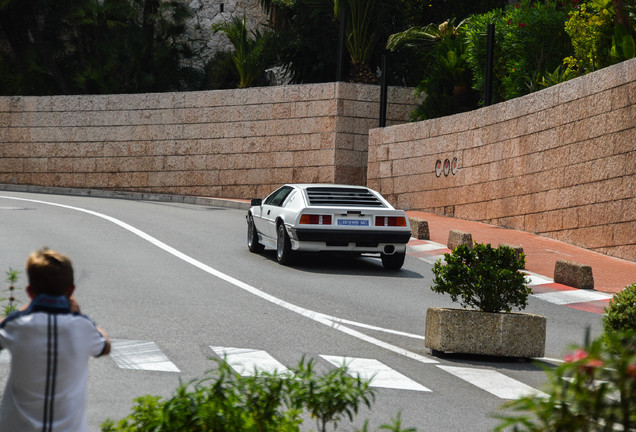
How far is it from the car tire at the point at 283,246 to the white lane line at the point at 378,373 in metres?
6.42

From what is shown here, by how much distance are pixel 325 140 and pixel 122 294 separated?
18.1 meters

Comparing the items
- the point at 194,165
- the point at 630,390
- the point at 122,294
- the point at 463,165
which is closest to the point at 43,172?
the point at 194,165

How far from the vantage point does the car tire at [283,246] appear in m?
14.8

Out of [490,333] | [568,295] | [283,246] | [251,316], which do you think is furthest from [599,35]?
[490,333]

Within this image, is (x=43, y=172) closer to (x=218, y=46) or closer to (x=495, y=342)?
(x=218, y=46)

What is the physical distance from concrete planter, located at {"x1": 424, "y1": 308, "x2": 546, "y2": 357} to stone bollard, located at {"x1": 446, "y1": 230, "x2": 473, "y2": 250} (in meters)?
7.43

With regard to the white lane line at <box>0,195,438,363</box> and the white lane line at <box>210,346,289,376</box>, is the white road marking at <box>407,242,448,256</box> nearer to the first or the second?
the white lane line at <box>0,195,438,363</box>

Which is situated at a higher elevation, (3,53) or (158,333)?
(3,53)

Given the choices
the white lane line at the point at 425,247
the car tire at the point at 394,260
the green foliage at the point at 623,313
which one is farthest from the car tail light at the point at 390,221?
the green foliage at the point at 623,313

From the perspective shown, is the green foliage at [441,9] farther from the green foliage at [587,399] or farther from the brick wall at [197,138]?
the green foliage at [587,399]

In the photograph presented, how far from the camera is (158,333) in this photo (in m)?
9.24

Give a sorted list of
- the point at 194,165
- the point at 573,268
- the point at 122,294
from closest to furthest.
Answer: the point at 122,294
the point at 573,268
the point at 194,165

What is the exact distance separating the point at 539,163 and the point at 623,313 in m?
12.9

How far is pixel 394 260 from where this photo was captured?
49.3 ft
